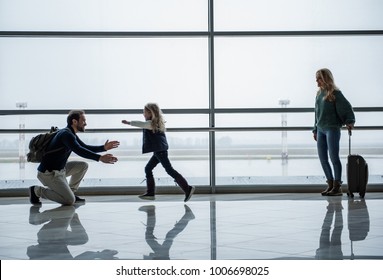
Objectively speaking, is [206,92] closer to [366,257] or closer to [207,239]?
[207,239]

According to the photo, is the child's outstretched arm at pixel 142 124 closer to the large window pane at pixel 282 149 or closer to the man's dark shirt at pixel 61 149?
the man's dark shirt at pixel 61 149

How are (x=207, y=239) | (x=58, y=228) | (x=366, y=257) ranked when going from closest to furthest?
(x=366, y=257)
(x=207, y=239)
(x=58, y=228)

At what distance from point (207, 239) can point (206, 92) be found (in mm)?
5319

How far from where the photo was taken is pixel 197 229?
20.0ft

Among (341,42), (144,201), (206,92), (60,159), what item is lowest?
(144,201)

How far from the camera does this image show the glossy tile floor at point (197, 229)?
15.9ft

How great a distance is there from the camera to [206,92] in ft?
34.8

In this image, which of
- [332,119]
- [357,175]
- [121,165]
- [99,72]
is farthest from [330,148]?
[99,72]

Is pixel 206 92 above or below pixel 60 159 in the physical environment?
above

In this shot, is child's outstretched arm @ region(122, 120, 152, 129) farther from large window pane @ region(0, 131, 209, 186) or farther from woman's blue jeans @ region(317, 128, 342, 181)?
woman's blue jeans @ region(317, 128, 342, 181)

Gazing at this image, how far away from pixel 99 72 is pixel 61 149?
2.42m

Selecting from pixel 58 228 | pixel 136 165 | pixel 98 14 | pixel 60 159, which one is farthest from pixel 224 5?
pixel 58 228

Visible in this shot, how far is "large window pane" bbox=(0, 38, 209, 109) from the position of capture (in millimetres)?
10516

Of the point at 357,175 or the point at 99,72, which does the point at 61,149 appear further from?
the point at 357,175
